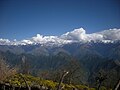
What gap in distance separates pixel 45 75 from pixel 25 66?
25.2ft

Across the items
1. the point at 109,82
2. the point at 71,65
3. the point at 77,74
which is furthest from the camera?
the point at 109,82

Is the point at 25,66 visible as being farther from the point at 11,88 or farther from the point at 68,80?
the point at 11,88

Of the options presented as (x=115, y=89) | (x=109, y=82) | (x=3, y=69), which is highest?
(x=115, y=89)

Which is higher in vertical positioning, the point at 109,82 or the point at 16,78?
the point at 16,78

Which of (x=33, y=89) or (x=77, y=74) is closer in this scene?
(x=33, y=89)

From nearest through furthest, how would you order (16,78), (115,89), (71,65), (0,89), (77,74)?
(115,89), (0,89), (16,78), (71,65), (77,74)

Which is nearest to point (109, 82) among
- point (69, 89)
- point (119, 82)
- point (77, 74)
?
point (77, 74)

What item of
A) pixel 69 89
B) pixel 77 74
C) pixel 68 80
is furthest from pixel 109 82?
pixel 69 89

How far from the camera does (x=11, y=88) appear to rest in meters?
33.3

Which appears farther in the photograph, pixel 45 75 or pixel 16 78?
pixel 45 75

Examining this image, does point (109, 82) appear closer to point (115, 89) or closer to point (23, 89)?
point (23, 89)

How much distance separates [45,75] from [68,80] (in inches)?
608

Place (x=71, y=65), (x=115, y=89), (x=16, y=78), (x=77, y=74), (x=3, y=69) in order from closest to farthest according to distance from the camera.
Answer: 1. (x=115, y=89)
2. (x=3, y=69)
3. (x=16, y=78)
4. (x=71, y=65)
5. (x=77, y=74)

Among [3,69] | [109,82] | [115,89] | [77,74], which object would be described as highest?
[115,89]
